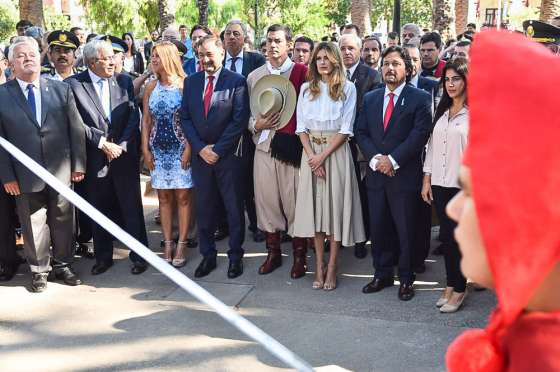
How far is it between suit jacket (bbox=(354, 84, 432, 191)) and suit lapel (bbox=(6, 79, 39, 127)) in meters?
2.74

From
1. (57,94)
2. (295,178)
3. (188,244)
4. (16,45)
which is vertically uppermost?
(16,45)

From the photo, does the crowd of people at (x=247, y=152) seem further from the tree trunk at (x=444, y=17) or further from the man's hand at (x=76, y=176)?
the tree trunk at (x=444, y=17)

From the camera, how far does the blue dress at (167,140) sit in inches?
237

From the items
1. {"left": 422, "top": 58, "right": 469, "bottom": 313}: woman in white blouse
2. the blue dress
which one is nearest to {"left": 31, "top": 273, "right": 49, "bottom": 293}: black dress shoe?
the blue dress

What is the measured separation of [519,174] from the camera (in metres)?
1.04

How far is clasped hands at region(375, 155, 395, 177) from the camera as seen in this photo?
5.13m

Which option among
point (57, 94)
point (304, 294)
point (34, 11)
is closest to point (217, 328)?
point (304, 294)

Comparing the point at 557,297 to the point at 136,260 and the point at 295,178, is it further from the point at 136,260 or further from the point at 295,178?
the point at 136,260

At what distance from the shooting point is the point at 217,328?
4.78 meters

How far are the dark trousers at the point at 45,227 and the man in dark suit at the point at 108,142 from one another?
0.33m

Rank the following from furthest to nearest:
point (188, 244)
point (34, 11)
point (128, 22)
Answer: point (128, 22) → point (34, 11) → point (188, 244)

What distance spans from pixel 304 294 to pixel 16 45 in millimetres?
3174

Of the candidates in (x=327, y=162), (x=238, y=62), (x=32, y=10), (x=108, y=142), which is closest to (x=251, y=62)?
(x=238, y=62)

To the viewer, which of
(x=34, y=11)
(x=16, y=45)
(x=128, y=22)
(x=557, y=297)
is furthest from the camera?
(x=128, y=22)
